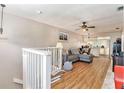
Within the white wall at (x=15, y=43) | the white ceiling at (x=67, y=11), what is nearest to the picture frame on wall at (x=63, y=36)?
the white wall at (x=15, y=43)

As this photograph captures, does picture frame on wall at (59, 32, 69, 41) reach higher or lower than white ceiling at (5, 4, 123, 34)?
lower

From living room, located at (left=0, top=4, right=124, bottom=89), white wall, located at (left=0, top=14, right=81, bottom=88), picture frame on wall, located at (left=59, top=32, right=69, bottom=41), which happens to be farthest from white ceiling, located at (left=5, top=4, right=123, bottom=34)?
picture frame on wall, located at (left=59, top=32, right=69, bottom=41)

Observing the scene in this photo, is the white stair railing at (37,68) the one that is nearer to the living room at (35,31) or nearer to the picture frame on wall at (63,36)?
the living room at (35,31)

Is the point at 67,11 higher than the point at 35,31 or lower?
higher

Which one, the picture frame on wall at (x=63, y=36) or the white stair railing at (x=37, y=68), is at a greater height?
the picture frame on wall at (x=63, y=36)

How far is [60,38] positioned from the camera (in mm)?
6391

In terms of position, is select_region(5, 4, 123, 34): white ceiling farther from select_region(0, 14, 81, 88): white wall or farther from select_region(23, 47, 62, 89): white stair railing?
select_region(23, 47, 62, 89): white stair railing

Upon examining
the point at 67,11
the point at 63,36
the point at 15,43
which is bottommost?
the point at 15,43

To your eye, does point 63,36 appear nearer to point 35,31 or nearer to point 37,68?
point 35,31

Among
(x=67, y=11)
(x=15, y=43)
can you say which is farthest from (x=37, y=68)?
(x=67, y=11)

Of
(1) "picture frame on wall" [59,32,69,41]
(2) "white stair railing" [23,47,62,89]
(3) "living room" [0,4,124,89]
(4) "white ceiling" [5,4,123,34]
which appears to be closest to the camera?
(2) "white stair railing" [23,47,62,89]

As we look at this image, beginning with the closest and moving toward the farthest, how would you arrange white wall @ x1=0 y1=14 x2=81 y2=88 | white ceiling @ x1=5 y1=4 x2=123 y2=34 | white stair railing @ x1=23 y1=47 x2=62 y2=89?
white stair railing @ x1=23 y1=47 x2=62 y2=89
white ceiling @ x1=5 y1=4 x2=123 y2=34
white wall @ x1=0 y1=14 x2=81 y2=88

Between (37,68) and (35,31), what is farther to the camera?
(35,31)

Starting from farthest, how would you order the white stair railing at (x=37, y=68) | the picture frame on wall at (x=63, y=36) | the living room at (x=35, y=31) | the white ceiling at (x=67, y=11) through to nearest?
the picture frame on wall at (x=63, y=36) < the living room at (x=35, y=31) < the white ceiling at (x=67, y=11) < the white stair railing at (x=37, y=68)
